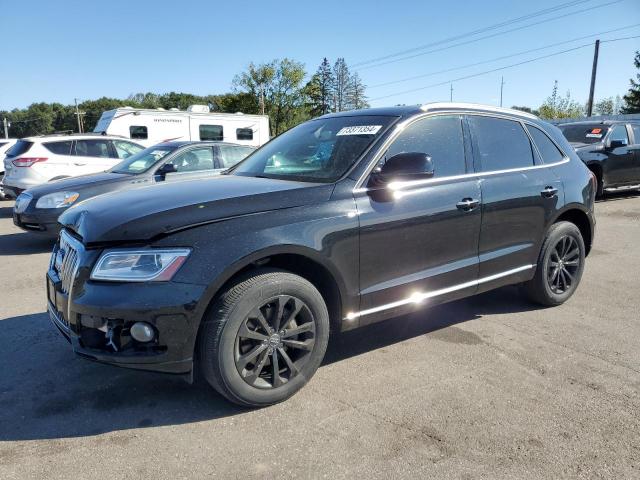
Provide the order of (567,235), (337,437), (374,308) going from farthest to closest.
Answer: (567,235) < (374,308) < (337,437)

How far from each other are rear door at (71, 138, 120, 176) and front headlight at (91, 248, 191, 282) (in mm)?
9333

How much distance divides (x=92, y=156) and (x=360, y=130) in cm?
924

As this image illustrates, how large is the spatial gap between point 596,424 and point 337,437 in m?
1.40

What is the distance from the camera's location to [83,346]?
2693 millimetres

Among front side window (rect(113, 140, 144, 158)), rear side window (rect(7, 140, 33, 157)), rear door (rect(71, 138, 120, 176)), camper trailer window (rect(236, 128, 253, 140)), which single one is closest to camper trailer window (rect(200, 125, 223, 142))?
camper trailer window (rect(236, 128, 253, 140))

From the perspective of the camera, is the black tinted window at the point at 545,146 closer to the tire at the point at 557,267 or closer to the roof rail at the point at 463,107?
the roof rail at the point at 463,107

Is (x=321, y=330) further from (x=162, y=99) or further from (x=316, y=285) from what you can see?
(x=162, y=99)

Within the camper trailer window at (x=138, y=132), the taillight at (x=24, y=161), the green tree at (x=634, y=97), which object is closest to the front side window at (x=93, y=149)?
the taillight at (x=24, y=161)

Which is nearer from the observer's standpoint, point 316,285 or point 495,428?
point 495,428

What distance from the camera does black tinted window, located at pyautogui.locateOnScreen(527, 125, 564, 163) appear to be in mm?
4461

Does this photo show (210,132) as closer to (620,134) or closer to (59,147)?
(59,147)

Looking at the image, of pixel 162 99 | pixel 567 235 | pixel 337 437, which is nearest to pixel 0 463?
pixel 337 437

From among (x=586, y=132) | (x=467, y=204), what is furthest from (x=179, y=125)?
(x=467, y=204)

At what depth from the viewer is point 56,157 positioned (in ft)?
35.2
